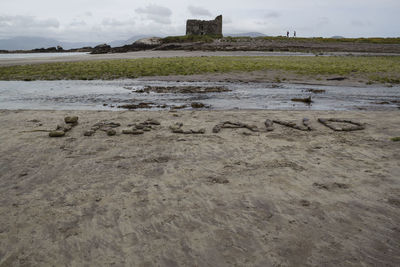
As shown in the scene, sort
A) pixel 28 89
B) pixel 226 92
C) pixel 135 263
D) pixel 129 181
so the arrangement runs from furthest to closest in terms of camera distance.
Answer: pixel 28 89 → pixel 226 92 → pixel 129 181 → pixel 135 263

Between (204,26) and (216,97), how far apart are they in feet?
218

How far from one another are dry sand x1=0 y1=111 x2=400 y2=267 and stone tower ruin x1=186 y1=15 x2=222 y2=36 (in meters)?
72.3

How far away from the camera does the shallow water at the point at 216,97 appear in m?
11.9

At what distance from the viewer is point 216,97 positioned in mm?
13805

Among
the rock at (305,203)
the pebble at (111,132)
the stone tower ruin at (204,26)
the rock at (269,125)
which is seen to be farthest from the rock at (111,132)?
the stone tower ruin at (204,26)

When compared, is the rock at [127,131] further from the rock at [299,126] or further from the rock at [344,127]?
the rock at [344,127]

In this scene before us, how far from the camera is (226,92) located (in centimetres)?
1531

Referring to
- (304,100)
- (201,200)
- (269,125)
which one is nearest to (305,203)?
(201,200)

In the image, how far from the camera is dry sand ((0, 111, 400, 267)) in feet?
10.6

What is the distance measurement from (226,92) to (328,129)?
783 cm

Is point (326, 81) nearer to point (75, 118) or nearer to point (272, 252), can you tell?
point (75, 118)

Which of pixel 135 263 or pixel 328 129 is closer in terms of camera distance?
pixel 135 263

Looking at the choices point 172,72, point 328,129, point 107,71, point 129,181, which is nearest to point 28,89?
point 107,71

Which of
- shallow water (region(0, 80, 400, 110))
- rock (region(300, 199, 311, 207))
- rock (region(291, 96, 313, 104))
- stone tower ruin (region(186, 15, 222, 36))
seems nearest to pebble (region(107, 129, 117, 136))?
shallow water (region(0, 80, 400, 110))
